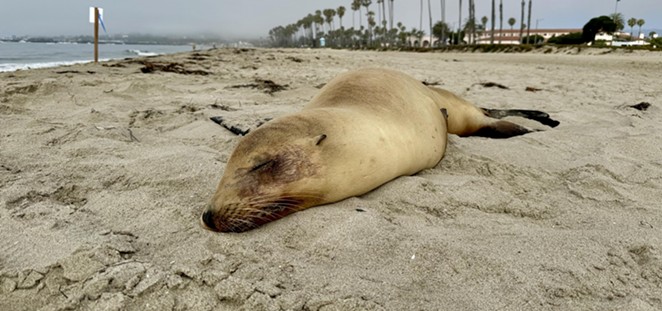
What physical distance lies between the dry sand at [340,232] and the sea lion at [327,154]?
10 centimetres

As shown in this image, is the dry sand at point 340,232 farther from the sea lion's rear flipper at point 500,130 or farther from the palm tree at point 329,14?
the palm tree at point 329,14

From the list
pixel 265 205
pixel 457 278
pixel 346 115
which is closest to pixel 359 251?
pixel 457 278

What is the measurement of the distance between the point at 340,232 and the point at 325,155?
0.53 metres

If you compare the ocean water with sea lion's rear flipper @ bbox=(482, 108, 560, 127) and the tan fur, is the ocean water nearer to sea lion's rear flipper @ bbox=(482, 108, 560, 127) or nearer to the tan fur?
sea lion's rear flipper @ bbox=(482, 108, 560, 127)

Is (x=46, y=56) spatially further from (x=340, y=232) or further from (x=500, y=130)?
(x=340, y=232)

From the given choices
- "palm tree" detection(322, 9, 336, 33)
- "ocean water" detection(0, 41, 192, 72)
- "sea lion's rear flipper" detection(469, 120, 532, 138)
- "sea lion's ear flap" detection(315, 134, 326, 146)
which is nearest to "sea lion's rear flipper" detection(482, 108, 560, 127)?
"sea lion's rear flipper" detection(469, 120, 532, 138)

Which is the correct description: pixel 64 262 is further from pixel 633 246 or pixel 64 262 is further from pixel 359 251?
pixel 633 246

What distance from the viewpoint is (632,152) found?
11.5 ft

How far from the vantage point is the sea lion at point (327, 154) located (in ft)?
7.22

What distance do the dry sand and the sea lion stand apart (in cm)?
10

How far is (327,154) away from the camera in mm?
2436

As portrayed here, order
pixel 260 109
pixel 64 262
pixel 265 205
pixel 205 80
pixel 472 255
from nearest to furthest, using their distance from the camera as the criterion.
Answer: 1. pixel 64 262
2. pixel 472 255
3. pixel 265 205
4. pixel 260 109
5. pixel 205 80

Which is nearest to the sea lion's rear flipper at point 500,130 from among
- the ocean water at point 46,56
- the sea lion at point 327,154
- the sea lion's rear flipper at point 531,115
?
the sea lion's rear flipper at point 531,115

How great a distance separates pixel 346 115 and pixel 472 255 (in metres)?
1.21
